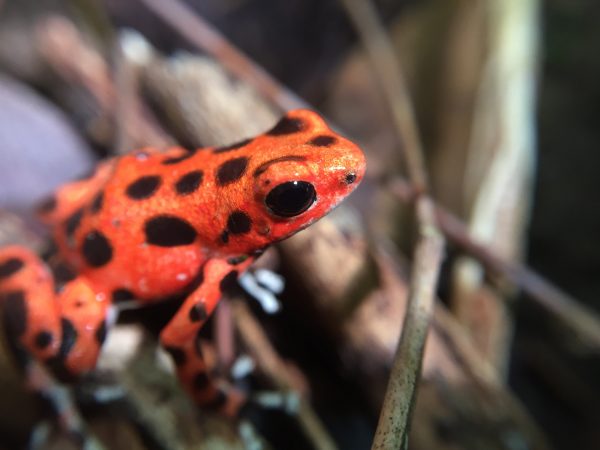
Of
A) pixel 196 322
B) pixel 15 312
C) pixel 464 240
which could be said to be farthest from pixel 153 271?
pixel 464 240

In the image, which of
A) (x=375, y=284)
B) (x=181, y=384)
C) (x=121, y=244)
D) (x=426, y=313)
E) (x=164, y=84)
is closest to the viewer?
(x=426, y=313)

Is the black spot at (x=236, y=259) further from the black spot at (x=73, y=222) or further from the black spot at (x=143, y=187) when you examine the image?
the black spot at (x=73, y=222)

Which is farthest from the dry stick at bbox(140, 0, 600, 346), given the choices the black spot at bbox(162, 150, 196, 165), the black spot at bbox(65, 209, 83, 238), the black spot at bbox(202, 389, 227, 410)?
the black spot at bbox(202, 389, 227, 410)

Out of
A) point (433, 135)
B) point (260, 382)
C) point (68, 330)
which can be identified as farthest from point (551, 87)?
point (68, 330)

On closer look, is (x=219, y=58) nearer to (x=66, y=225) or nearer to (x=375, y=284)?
(x=66, y=225)

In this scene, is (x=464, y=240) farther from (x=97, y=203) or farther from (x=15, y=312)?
(x=15, y=312)

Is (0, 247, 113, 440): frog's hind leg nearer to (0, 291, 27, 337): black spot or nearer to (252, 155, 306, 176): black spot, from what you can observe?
(0, 291, 27, 337): black spot

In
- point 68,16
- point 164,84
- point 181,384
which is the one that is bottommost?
point 181,384
